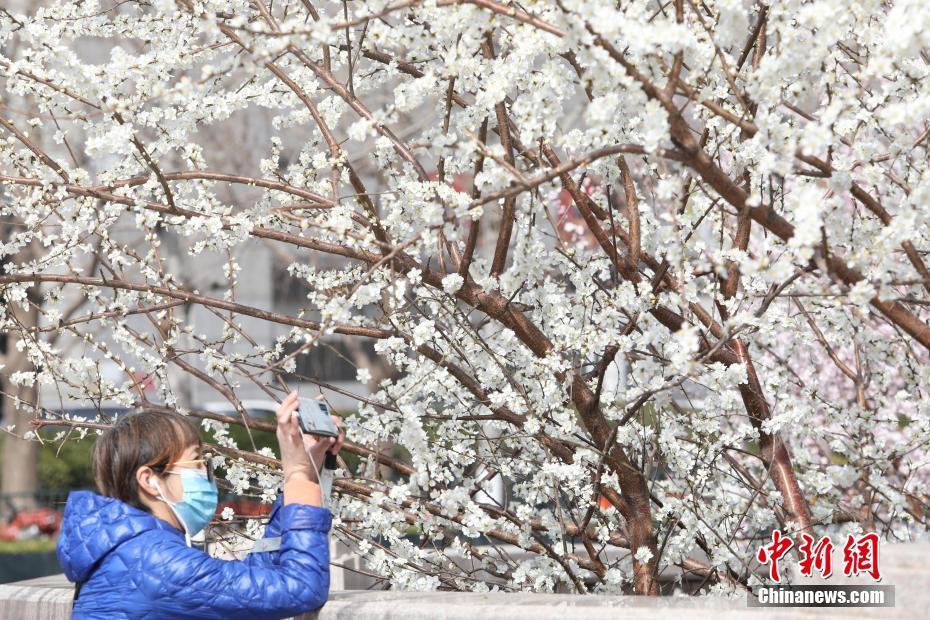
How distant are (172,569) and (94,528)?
0.75 ft

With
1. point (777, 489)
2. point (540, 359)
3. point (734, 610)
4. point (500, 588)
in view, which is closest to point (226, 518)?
point (500, 588)

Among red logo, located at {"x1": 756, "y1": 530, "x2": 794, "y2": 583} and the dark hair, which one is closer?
the dark hair

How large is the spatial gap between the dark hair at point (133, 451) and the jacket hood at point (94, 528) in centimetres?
5

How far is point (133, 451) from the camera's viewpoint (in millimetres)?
2719

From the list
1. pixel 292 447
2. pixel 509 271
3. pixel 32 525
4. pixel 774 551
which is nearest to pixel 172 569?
pixel 292 447

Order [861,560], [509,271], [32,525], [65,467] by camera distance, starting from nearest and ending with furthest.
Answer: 1. [861,560]
2. [509,271]
3. [32,525]
4. [65,467]

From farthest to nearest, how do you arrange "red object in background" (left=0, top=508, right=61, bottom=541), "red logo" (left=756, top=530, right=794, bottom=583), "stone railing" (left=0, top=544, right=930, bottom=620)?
1. "red object in background" (left=0, top=508, right=61, bottom=541)
2. "red logo" (left=756, top=530, right=794, bottom=583)
3. "stone railing" (left=0, top=544, right=930, bottom=620)

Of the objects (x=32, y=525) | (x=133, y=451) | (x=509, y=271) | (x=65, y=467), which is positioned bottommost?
(x=133, y=451)

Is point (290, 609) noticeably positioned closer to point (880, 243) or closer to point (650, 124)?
point (650, 124)

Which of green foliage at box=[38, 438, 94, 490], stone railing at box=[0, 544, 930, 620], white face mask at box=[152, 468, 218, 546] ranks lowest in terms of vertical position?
stone railing at box=[0, 544, 930, 620]

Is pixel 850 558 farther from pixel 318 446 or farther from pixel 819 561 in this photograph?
pixel 318 446

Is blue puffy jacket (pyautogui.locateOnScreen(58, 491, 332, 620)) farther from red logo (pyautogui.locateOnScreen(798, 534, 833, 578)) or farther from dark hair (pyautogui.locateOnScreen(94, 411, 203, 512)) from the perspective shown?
red logo (pyautogui.locateOnScreen(798, 534, 833, 578))

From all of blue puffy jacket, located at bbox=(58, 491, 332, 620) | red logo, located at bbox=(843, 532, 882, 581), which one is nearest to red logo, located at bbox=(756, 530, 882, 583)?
red logo, located at bbox=(843, 532, 882, 581)

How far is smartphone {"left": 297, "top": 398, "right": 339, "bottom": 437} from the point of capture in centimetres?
271
